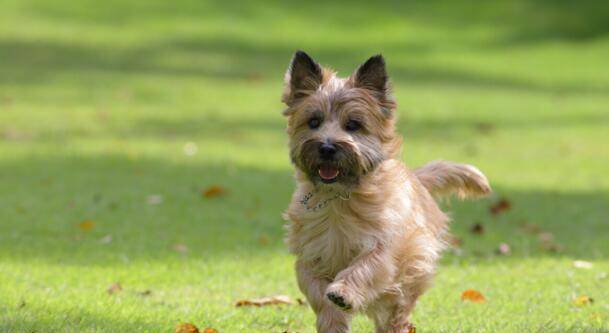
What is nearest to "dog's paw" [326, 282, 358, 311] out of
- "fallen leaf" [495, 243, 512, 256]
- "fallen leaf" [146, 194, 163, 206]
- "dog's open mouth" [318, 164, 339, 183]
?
"dog's open mouth" [318, 164, 339, 183]

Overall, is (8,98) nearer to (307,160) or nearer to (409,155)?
(409,155)

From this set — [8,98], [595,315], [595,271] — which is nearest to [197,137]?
[8,98]

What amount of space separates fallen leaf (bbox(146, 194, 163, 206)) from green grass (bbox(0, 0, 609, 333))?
0.16 metres

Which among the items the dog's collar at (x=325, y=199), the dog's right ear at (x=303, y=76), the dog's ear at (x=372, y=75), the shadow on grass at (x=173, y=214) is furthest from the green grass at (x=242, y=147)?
the dog's ear at (x=372, y=75)

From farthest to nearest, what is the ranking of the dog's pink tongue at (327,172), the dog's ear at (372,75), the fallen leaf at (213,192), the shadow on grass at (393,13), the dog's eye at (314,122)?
the shadow on grass at (393,13) < the fallen leaf at (213,192) < the dog's ear at (372,75) < the dog's eye at (314,122) < the dog's pink tongue at (327,172)

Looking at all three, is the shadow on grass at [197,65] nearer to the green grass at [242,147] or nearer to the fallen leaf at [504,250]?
the green grass at [242,147]

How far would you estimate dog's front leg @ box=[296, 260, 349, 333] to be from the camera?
6566 millimetres

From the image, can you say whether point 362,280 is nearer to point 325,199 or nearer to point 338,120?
point 325,199

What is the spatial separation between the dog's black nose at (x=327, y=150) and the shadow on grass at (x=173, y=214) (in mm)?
3638

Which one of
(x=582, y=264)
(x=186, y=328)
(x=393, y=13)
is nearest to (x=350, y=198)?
(x=186, y=328)

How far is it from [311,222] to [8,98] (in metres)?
15.5

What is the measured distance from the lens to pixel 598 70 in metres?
29.2

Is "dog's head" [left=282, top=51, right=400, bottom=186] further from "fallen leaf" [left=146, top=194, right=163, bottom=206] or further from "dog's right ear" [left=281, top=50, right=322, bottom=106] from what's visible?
"fallen leaf" [left=146, top=194, right=163, bottom=206]

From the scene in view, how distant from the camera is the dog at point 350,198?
662 cm
